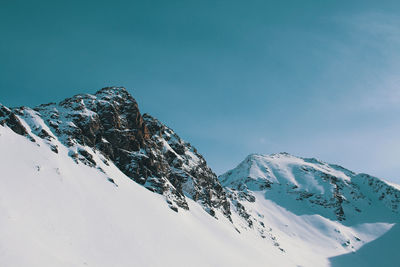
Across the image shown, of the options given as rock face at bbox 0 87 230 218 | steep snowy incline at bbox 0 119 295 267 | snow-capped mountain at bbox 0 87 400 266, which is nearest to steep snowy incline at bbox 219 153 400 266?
snow-capped mountain at bbox 0 87 400 266

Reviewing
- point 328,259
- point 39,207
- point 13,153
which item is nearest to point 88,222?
point 39,207

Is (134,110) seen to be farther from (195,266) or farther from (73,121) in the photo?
(195,266)

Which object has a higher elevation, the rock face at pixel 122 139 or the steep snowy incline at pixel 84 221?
the rock face at pixel 122 139

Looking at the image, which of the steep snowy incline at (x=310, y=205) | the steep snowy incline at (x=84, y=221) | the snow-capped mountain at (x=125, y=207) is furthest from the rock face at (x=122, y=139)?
the steep snowy incline at (x=310, y=205)

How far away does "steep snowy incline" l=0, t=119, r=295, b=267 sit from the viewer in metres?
24.6

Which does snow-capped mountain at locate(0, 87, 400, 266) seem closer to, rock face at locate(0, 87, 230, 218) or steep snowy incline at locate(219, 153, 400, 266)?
rock face at locate(0, 87, 230, 218)

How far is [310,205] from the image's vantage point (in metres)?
139

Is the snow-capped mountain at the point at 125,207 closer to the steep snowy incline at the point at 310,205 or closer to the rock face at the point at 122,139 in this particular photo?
the rock face at the point at 122,139

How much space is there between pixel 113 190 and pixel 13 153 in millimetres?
15565

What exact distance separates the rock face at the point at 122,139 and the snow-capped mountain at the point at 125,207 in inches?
10.0

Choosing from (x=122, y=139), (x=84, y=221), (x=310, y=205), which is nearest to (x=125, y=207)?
(x=84, y=221)

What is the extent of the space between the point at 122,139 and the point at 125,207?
23328mm

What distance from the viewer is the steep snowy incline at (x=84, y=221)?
2459cm

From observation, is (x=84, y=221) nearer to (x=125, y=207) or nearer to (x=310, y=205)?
(x=125, y=207)
